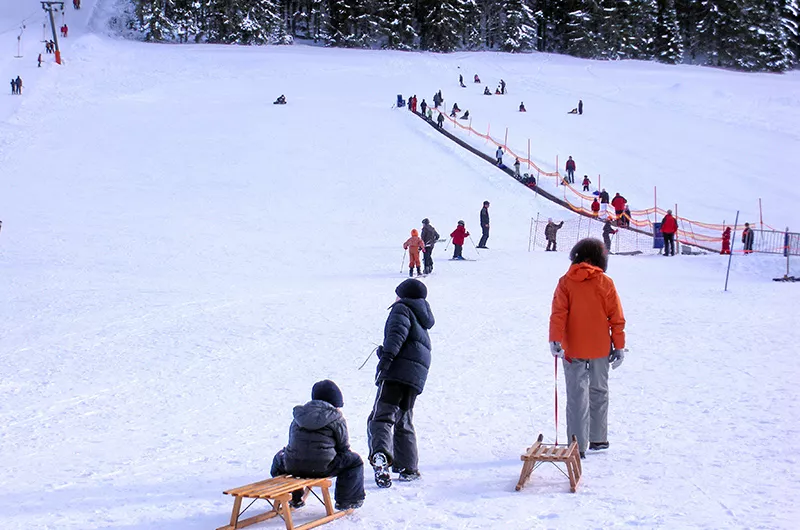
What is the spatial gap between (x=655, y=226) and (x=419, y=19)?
60971 mm

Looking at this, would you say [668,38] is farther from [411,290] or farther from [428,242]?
[411,290]

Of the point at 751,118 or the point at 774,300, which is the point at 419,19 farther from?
the point at 774,300

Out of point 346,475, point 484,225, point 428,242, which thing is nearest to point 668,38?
point 484,225

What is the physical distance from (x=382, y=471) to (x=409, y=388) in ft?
1.83

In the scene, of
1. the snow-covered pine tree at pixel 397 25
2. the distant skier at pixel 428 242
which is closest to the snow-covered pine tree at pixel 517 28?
the snow-covered pine tree at pixel 397 25

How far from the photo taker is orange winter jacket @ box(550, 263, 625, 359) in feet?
19.3

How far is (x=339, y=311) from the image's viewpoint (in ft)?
44.6

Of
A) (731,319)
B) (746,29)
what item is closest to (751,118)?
(746,29)

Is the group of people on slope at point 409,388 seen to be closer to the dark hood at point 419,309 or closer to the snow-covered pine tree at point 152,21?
the dark hood at point 419,309

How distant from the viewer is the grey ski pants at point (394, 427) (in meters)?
5.60

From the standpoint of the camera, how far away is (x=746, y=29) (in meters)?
71.2

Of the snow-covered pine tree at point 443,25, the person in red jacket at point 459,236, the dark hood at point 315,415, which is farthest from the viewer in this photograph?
the snow-covered pine tree at point 443,25

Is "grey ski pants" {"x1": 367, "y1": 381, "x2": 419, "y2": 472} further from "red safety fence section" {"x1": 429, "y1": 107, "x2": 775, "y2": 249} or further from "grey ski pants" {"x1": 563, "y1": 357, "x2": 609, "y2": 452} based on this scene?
"red safety fence section" {"x1": 429, "y1": 107, "x2": 775, "y2": 249}

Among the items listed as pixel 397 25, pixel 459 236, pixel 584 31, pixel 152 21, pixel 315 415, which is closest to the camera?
pixel 315 415
